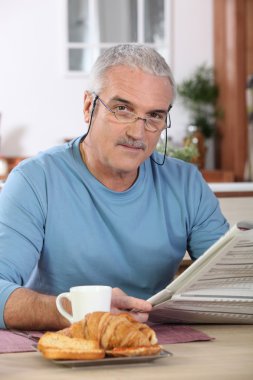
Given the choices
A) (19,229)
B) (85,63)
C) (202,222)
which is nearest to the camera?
(19,229)

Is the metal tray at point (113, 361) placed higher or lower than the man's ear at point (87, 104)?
lower

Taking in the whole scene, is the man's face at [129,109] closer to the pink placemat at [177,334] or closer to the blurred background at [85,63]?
the pink placemat at [177,334]

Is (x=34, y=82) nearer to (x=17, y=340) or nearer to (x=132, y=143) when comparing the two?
(x=132, y=143)

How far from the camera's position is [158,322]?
1.74 meters

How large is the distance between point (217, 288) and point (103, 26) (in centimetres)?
770

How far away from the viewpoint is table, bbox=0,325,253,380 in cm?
124

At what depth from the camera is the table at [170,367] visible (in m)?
1.24

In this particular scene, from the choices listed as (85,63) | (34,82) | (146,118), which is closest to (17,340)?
(146,118)

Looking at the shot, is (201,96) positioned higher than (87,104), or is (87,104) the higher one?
(87,104)

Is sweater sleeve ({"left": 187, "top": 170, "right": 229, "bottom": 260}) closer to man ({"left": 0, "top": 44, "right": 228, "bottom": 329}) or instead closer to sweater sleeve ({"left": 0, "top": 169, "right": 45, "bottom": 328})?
man ({"left": 0, "top": 44, "right": 228, "bottom": 329})

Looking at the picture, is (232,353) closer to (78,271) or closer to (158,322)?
(158,322)

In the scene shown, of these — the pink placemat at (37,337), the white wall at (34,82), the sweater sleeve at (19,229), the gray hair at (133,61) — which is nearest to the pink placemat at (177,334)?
the pink placemat at (37,337)

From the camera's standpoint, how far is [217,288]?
165cm

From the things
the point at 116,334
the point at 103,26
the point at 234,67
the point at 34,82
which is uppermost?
the point at 103,26
